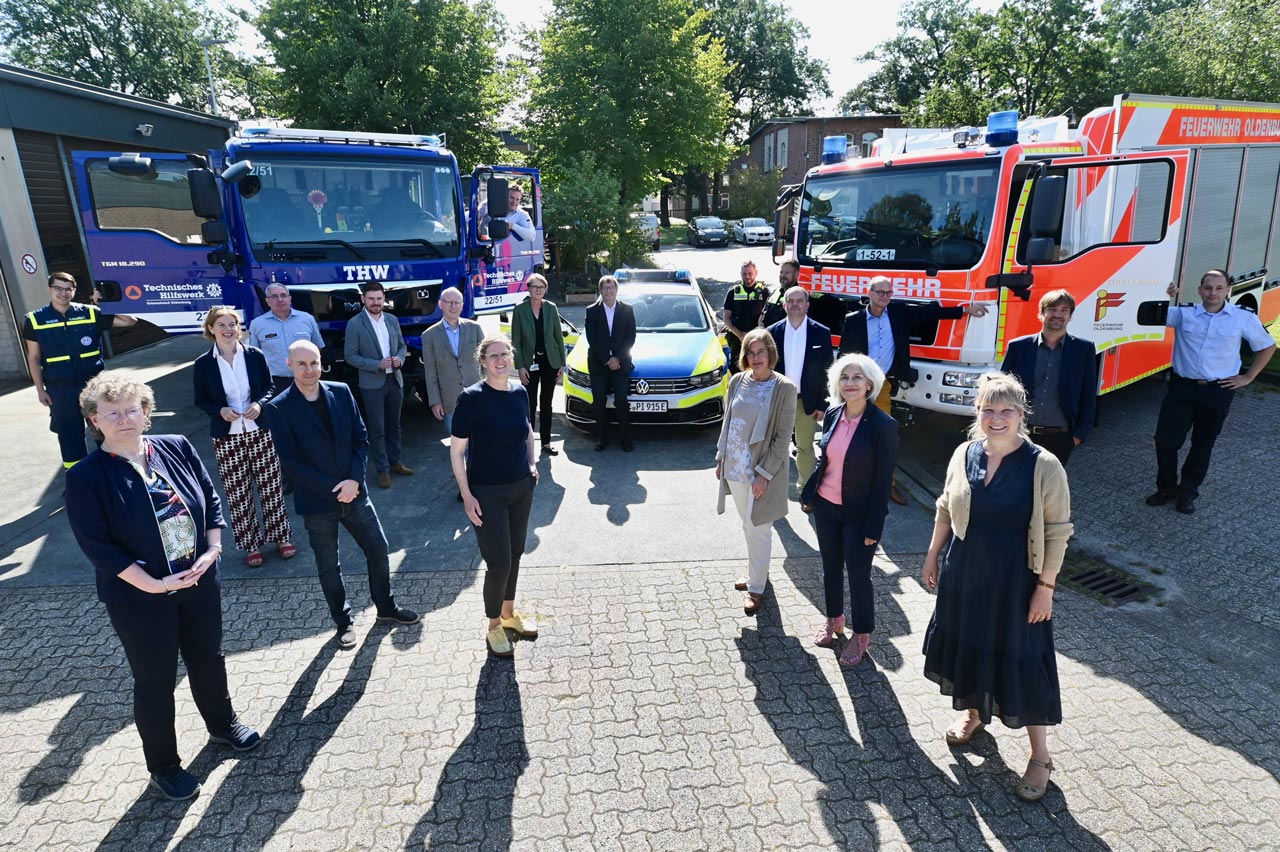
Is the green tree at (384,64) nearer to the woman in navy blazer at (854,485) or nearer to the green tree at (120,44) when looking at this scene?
the green tree at (120,44)

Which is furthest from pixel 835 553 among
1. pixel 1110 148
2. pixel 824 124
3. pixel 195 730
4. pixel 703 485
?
pixel 824 124

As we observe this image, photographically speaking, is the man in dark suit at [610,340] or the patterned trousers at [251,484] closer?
the patterned trousers at [251,484]

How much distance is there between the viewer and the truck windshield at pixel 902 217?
6547 millimetres

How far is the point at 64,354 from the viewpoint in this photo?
20.7 ft

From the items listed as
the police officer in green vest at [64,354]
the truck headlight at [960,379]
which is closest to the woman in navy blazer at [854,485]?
the truck headlight at [960,379]

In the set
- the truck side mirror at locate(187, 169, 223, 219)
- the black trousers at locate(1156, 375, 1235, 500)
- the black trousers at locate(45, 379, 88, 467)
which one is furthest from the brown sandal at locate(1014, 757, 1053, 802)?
the truck side mirror at locate(187, 169, 223, 219)

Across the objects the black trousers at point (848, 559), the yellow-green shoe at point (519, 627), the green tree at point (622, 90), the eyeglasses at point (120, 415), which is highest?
the green tree at point (622, 90)

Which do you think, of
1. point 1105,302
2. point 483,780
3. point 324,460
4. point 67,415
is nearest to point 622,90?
point 1105,302

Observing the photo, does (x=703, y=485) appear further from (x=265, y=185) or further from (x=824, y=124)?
(x=824, y=124)

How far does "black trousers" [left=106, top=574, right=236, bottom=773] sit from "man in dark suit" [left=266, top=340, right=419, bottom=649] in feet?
2.86

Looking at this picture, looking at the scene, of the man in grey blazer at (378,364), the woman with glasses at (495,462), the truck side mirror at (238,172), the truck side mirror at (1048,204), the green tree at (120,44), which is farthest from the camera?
the green tree at (120,44)

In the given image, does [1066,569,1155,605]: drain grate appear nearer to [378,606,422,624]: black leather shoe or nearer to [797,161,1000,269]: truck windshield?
[797,161,1000,269]: truck windshield

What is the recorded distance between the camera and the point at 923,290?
6.79 m

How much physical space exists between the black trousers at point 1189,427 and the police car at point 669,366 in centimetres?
408
